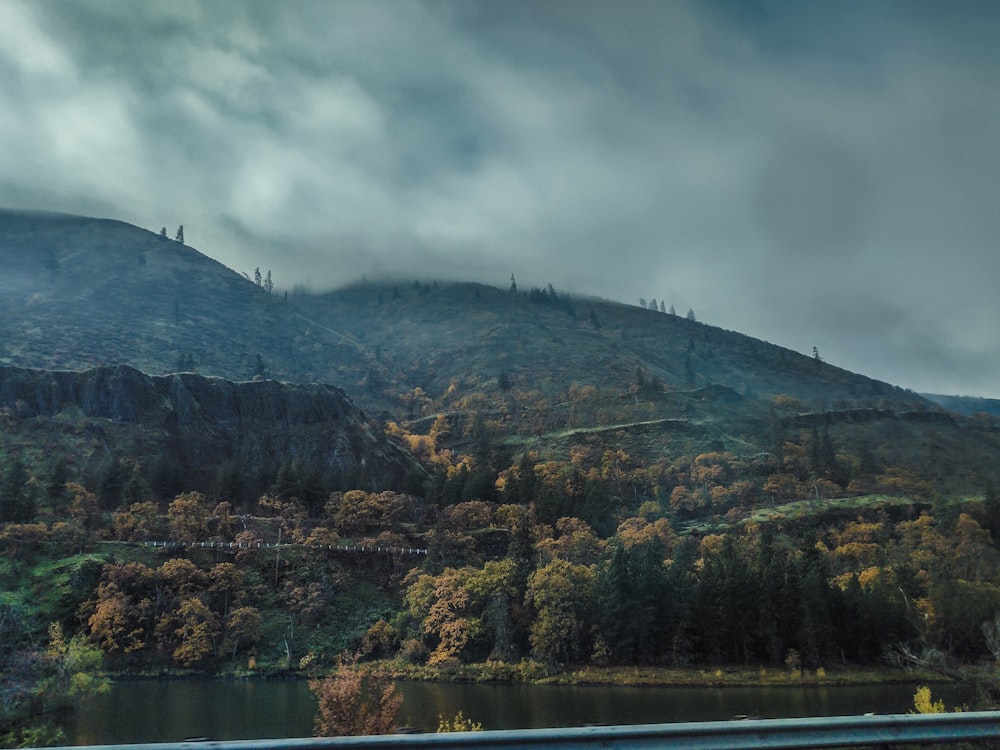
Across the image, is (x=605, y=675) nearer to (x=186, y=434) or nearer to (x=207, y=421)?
(x=186, y=434)

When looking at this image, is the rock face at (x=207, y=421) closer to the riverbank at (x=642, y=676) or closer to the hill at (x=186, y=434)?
the hill at (x=186, y=434)

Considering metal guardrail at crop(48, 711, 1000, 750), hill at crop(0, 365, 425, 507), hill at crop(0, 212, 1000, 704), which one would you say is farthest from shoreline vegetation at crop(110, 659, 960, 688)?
metal guardrail at crop(48, 711, 1000, 750)

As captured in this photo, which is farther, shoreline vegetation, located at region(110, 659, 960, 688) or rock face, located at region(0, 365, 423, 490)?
rock face, located at region(0, 365, 423, 490)

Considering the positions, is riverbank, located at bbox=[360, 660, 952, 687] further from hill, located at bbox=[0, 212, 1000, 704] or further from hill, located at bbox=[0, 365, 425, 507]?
hill, located at bbox=[0, 365, 425, 507]

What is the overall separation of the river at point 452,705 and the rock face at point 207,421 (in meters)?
57.5

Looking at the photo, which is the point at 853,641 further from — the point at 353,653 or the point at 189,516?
the point at 189,516

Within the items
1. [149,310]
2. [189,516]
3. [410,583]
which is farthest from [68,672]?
[149,310]

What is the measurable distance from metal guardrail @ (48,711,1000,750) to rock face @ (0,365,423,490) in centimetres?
10778

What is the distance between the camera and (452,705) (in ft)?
156

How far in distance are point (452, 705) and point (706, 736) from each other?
45749 mm

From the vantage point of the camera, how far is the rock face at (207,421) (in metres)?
107

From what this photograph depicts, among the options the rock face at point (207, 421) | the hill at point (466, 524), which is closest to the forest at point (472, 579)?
the hill at point (466, 524)

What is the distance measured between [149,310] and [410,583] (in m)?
152

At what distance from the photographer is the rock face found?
4218 inches
